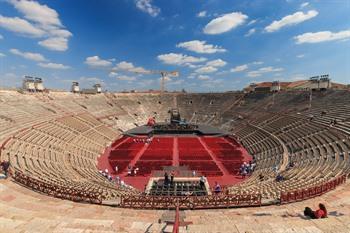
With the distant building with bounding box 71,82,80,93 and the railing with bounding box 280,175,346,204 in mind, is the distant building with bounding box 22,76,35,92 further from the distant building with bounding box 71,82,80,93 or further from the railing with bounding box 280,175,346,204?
the railing with bounding box 280,175,346,204

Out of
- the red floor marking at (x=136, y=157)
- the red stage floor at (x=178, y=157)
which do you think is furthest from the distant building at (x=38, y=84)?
the red floor marking at (x=136, y=157)

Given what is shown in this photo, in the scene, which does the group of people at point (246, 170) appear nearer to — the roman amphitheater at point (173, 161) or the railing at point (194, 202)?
the roman amphitheater at point (173, 161)

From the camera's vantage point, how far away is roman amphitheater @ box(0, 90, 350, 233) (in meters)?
12.5

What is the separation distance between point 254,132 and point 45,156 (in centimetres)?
4170

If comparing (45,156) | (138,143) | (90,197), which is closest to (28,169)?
(45,156)

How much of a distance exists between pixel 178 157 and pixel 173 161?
7.99 ft

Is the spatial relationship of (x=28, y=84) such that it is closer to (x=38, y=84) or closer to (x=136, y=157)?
(x=38, y=84)

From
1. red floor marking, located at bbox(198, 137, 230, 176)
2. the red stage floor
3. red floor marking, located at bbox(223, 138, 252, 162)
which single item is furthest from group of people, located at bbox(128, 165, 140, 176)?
red floor marking, located at bbox(223, 138, 252, 162)

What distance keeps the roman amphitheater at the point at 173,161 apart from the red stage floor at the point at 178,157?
0.19m

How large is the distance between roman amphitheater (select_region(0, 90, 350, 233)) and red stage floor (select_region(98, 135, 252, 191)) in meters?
0.19

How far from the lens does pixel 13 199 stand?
1581cm

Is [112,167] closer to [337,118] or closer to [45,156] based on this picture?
[45,156]

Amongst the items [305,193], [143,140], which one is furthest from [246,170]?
[143,140]

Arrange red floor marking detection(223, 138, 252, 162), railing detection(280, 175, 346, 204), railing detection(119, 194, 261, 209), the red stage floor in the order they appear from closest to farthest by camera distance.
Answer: railing detection(119, 194, 261, 209) → railing detection(280, 175, 346, 204) → the red stage floor → red floor marking detection(223, 138, 252, 162)
